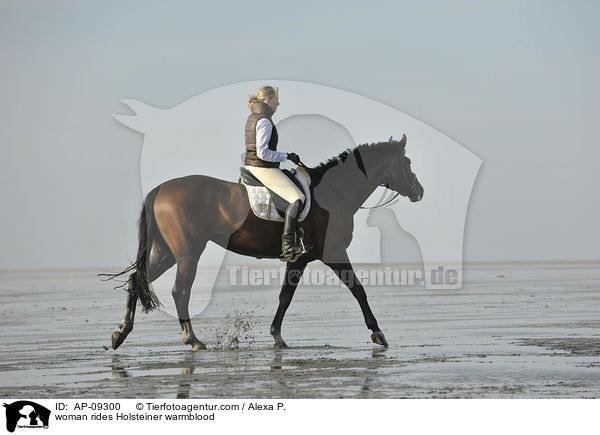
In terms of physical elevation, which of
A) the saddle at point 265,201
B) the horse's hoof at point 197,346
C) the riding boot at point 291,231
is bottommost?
the horse's hoof at point 197,346

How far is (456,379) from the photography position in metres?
7.55

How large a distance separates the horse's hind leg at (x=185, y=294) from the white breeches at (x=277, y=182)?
4.39ft

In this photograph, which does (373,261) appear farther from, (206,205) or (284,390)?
(284,390)

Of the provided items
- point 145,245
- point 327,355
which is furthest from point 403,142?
point 145,245

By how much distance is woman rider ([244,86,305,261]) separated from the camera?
395 inches

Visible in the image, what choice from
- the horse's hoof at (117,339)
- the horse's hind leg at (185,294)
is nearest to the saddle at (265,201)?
the horse's hind leg at (185,294)

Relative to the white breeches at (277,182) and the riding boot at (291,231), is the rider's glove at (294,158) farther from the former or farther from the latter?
the riding boot at (291,231)

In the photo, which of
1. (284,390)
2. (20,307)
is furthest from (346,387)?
(20,307)

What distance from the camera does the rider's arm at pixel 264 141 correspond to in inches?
393

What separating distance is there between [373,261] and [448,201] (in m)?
1.53

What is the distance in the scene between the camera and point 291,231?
33.5ft

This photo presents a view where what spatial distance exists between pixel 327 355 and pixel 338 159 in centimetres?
303
